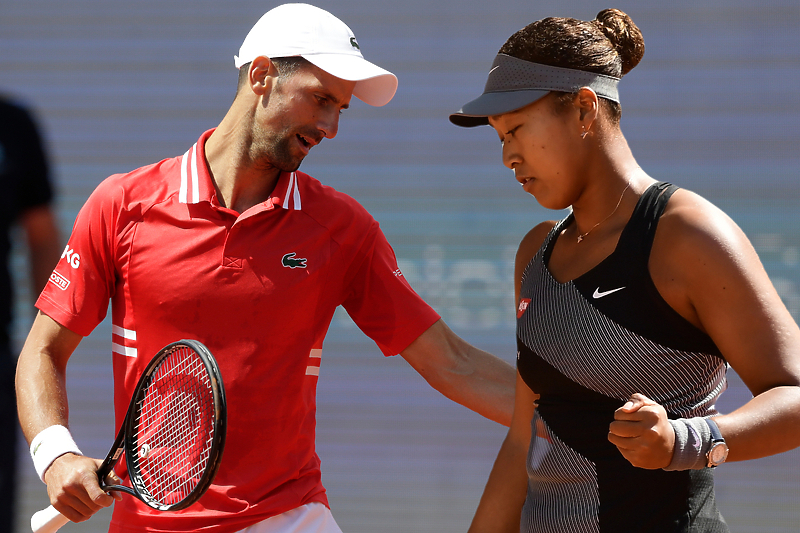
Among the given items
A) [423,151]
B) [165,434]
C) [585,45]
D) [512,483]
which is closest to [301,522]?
[165,434]

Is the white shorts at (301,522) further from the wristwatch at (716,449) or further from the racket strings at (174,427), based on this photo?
the wristwatch at (716,449)

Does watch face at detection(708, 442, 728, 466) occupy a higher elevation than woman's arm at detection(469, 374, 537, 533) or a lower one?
higher

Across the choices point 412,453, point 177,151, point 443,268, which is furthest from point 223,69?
point 412,453

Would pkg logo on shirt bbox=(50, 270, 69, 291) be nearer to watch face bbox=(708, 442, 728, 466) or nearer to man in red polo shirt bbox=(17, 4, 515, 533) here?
man in red polo shirt bbox=(17, 4, 515, 533)

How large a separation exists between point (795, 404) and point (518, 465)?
2.43 feet

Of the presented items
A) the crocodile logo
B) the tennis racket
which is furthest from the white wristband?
the crocodile logo

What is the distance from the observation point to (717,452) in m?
1.41

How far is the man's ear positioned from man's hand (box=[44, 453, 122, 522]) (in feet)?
3.56

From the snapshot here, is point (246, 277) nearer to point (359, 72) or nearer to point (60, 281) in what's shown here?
point (60, 281)

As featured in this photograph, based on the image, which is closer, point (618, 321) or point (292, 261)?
point (618, 321)

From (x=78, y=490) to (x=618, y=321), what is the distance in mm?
1247

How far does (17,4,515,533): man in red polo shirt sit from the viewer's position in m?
2.15

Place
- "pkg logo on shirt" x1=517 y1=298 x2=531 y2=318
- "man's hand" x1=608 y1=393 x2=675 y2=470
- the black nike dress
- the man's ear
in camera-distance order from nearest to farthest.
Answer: "man's hand" x1=608 y1=393 x2=675 y2=470, the black nike dress, "pkg logo on shirt" x1=517 y1=298 x2=531 y2=318, the man's ear

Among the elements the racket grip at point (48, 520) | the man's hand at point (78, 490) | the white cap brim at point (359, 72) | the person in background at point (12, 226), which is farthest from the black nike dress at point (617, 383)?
the person in background at point (12, 226)
